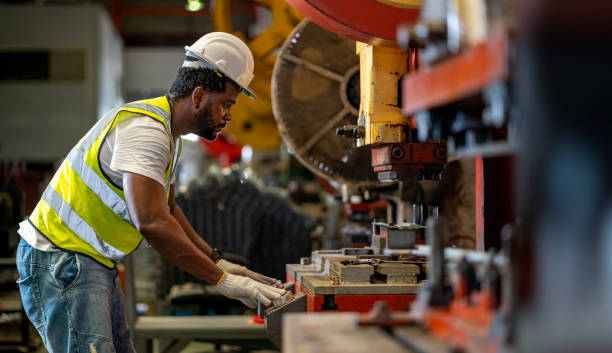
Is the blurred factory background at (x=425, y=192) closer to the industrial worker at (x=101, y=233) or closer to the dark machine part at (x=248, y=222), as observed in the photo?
the dark machine part at (x=248, y=222)

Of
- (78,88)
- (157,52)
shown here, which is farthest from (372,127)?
(157,52)

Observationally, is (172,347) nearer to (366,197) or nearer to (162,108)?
(366,197)

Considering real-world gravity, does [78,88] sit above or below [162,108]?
above

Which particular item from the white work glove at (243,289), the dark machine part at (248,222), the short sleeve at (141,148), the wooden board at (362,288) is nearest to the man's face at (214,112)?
the short sleeve at (141,148)

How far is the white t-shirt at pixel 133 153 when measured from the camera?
2029 mm

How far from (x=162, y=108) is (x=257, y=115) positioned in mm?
5347

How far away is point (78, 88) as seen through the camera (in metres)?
12.1

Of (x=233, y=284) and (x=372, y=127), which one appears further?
(x=372, y=127)

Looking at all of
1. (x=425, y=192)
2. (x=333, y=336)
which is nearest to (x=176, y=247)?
(x=333, y=336)

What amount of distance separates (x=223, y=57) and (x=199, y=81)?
0.39ft

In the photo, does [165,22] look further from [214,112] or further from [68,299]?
[68,299]

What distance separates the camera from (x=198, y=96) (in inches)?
92.2

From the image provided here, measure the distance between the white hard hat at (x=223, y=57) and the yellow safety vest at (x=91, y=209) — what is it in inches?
10.9

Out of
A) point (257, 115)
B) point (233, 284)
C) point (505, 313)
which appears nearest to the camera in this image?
point (505, 313)
